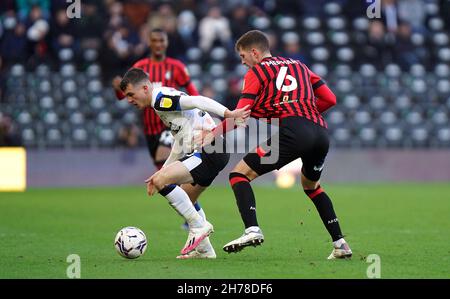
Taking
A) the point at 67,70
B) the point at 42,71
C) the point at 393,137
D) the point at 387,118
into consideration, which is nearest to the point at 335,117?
the point at 387,118

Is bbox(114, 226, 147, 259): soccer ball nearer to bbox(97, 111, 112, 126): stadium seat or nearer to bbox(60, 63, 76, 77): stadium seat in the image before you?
bbox(97, 111, 112, 126): stadium seat

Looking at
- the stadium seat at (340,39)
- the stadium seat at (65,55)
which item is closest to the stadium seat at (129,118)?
the stadium seat at (65,55)

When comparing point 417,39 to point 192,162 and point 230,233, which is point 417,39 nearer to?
point 230,233

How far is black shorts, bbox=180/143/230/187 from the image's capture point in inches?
346

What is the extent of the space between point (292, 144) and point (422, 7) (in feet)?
55.0

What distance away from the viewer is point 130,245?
8.66 meters

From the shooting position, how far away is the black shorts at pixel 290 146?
8.48 meters

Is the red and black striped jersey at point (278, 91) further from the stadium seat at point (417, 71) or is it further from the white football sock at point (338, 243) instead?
the stadium seat at point (417, 71)

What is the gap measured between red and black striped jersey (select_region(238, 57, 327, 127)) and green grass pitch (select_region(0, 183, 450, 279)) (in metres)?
1.34

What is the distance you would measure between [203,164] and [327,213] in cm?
124
